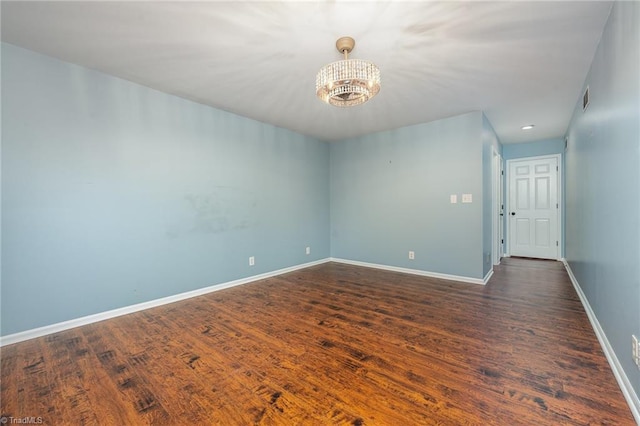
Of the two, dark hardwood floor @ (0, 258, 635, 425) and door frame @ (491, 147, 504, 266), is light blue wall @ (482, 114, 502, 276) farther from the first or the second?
dark hardwood floor @ (0, 258, 635, 425)

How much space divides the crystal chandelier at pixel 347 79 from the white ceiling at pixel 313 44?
0.94 feet

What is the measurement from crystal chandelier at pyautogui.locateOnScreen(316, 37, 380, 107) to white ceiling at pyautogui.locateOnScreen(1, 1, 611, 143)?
287 millimetres

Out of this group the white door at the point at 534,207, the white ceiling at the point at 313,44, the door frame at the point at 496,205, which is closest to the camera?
the white ceiling at the point at 313,44

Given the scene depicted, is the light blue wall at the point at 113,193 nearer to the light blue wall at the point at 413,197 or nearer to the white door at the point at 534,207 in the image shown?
the light blue wall at the point at 413,197

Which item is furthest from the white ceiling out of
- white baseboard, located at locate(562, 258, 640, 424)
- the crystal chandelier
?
white baseboard, located at locate(562, 258, 640, 424)

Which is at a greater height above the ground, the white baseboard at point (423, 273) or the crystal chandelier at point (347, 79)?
the crystal chandelier at point (347, 79)

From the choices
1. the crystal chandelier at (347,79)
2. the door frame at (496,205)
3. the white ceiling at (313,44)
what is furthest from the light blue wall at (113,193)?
the door frame at (496,205)

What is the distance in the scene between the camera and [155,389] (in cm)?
163

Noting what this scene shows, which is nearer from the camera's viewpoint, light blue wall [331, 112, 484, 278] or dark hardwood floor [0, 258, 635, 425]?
dark hardwood floor [0, 258, 635, 425]

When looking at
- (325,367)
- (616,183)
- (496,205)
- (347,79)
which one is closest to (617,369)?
(616,183)

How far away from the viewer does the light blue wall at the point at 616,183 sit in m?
1.43

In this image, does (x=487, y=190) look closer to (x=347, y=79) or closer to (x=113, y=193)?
(x=347, y=79)

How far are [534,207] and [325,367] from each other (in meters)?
5.91

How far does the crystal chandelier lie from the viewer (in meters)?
1.88
